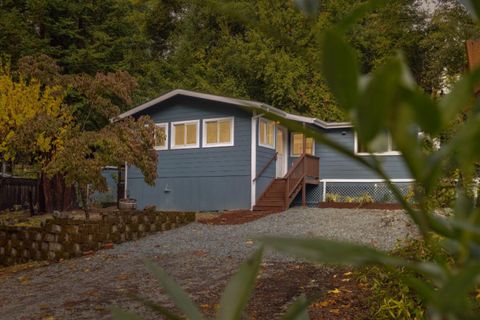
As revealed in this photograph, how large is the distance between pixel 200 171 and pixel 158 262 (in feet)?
30.5

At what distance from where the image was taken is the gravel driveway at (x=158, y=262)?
6043 millimetres

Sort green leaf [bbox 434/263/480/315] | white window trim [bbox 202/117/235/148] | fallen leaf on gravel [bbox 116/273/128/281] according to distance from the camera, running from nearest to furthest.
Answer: green leaf [bbox 434/263/480/315]
fallen leaf on gravel [bbox 116/273/128/281]
white window trim [bbox 202/117/235/148]

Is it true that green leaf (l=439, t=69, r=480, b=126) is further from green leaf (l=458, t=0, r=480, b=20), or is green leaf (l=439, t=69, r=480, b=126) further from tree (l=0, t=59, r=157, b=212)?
tree (l=0, t=59, r=157, b=212)

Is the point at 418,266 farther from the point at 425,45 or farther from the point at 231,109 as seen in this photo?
the point at 425,45

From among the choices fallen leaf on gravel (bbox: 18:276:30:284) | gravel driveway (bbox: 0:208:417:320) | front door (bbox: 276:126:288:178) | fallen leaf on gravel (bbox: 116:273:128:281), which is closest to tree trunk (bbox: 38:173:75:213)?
front door (bbox: 276:126:288:178)

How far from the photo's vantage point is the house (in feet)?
53.7

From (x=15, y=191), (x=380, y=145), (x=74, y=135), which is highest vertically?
(x=74, y=135)

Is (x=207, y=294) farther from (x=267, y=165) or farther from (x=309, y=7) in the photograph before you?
(x=267, y=165)

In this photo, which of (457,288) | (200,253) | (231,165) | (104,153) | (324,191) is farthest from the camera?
(324,191)

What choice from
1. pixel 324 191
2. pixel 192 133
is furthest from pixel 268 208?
pixel 192 133

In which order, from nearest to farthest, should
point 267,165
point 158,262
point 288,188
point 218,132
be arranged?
point 158,262, point 288,188, point 267,165, point 218,132

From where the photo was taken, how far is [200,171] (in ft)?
57.3

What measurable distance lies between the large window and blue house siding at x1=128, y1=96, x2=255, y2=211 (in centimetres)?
14

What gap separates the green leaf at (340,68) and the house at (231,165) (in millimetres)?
15388
